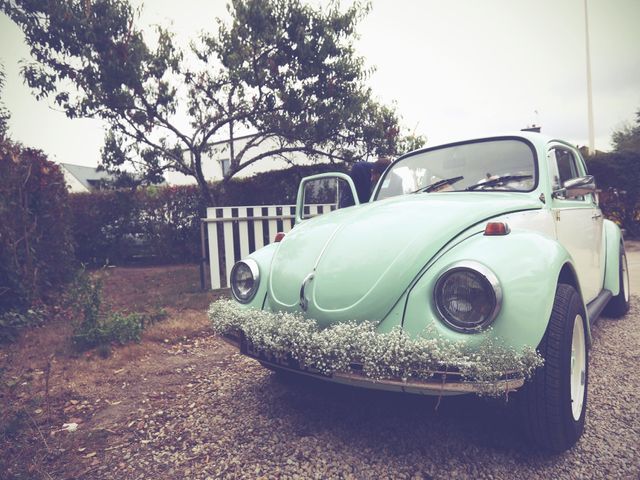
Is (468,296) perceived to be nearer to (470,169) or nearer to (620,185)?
(470,169)

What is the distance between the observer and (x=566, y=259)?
2002 millimetres

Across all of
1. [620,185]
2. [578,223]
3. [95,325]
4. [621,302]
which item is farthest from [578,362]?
[620,185]

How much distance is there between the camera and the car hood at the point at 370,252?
6.27ft

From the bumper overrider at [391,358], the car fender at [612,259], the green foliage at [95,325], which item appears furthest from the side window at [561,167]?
the green foliage at [95,325]

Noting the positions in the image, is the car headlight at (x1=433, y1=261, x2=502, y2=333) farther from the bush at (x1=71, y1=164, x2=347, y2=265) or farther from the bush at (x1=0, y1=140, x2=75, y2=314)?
the bush at (x1=71, y1=164, x2=347, y2=265)

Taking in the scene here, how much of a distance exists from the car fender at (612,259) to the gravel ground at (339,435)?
3.07 ft

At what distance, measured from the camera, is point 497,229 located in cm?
195

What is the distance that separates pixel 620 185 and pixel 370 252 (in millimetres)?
9724

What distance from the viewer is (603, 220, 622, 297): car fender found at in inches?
145

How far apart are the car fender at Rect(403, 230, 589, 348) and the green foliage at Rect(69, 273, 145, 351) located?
3120mm

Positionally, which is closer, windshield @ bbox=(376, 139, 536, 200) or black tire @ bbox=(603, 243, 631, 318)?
windshield @ bbox=(376, 139, 536, 200)

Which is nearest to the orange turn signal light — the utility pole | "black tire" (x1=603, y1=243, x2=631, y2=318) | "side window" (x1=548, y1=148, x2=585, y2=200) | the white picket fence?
"side window" (x1=548, y1=148, x2=585, y2=200)

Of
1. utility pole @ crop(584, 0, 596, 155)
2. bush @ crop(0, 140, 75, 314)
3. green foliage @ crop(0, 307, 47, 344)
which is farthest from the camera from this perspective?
utility pole @ crop(584, 0, 596, 155)

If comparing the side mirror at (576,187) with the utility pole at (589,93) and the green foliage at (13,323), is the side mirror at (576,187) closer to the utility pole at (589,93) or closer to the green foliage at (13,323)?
the green foliage at (13,323)
